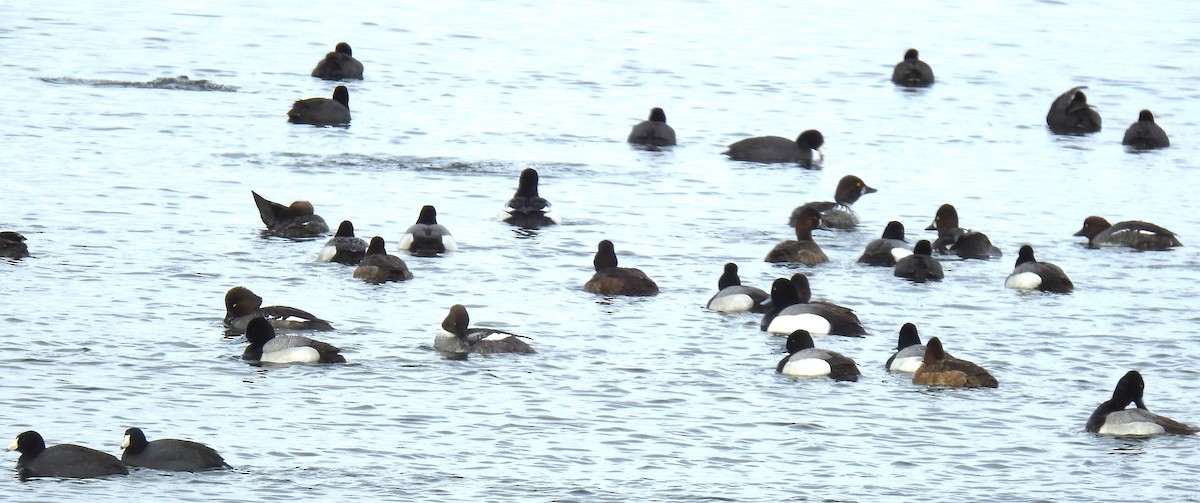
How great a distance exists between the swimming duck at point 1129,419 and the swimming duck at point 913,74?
24.6m

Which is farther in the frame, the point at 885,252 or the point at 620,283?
the point at 885,252

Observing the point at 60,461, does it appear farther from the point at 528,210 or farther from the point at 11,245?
the point at 528,210

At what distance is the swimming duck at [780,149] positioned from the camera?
31.8 meters

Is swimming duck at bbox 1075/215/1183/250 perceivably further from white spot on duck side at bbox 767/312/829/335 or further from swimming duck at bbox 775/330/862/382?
swimming duck at bbox 775/330/862/382

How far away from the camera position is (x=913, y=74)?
41031mm

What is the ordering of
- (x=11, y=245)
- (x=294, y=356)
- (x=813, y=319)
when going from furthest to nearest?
1. (x=11, y=245)
2. (x=813, y=319)
3. (x=294, y=356)

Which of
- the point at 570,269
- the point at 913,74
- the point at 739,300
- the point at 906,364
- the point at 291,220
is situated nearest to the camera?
the point at 906,364

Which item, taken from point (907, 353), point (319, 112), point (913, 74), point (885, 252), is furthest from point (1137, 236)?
point (913, 74)

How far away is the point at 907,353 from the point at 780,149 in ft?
45.0

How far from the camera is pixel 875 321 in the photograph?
20797 mm

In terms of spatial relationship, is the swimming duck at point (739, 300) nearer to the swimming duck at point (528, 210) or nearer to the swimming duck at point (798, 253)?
the swimming duck at point (798, 253)

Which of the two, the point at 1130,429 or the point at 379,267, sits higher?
the point at 379,267

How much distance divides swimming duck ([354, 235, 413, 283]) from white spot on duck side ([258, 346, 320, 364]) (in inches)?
143

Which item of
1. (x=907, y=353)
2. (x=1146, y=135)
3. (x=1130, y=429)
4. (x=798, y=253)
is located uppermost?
(x=1146, y=135)
